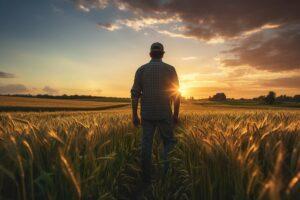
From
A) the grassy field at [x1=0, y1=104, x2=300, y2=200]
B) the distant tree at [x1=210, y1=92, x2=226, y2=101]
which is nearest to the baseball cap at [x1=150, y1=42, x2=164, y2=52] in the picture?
the grassy field at [x1=0, y1=104, x2=300, y2=200]

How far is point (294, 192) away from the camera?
2066 millimetres

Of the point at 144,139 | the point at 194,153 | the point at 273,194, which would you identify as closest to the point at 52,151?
the point at 194,153

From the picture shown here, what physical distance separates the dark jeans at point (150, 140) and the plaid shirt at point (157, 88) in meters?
0.15

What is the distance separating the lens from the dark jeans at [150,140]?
6074 millimetres

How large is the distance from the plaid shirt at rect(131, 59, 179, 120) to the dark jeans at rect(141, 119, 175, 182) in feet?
0.50

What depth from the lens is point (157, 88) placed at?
6320 mm

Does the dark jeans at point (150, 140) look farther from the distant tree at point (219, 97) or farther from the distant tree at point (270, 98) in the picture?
the distant tree at point (219, 97)

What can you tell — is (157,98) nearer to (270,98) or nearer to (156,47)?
(156,47)

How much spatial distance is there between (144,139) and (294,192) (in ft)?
14.1

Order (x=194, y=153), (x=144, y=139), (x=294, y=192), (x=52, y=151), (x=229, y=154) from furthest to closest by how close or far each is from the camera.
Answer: (x=144, y=139), (x=194, y=153), (x=52, y=151), (x=229, y=154), (x=294, y=192)

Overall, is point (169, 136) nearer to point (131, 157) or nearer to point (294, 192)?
point (131, 157)

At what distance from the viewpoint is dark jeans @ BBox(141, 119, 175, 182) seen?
607 cm

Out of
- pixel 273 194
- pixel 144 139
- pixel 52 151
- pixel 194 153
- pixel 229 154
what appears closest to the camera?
pixel 273 194

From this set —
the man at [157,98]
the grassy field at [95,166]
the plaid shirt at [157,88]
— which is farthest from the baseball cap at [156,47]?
the grassy field at [95,166]
